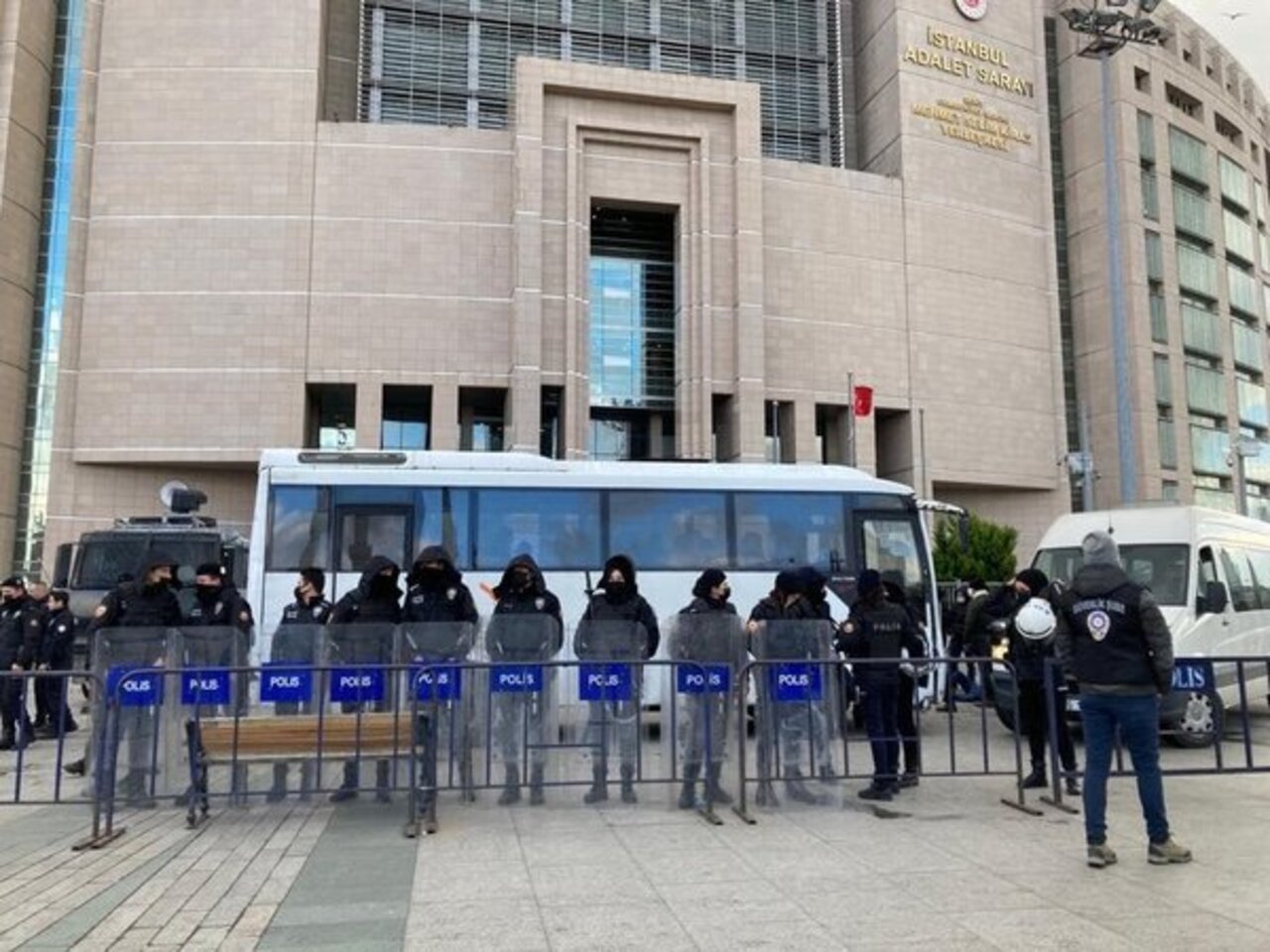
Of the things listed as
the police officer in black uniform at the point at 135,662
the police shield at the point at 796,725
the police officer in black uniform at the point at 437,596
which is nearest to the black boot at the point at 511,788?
the police officer in black uniform at the point at 437,596

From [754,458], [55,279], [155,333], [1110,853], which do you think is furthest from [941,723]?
[55,279]

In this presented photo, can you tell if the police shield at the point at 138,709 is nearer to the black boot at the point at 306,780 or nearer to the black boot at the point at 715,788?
the black boot at the point at 306,780

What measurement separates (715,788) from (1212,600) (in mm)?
6938

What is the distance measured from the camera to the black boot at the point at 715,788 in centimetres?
780

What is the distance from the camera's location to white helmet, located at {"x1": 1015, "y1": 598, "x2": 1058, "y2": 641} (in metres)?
8.73

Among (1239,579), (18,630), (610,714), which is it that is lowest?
(610,714)

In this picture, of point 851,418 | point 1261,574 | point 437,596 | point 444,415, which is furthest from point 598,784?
point 851,418

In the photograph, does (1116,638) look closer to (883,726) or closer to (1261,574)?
(883,726)

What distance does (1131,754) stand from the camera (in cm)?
629

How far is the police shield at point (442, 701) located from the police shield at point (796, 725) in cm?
226

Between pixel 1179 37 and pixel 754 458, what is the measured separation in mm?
39423

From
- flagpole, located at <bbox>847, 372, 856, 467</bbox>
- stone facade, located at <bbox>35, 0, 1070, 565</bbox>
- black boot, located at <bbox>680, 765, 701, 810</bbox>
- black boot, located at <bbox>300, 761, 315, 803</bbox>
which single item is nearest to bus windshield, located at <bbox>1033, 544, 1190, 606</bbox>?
black boot, located at <bbox>680, 765, 701, 810</bbox>

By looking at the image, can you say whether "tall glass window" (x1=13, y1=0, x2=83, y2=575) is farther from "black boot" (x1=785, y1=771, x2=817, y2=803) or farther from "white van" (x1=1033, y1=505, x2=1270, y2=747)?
"black boot" (x1=785, y1=771, x2=817, y2=803)

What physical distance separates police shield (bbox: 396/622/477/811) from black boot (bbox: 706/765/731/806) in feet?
5.99
